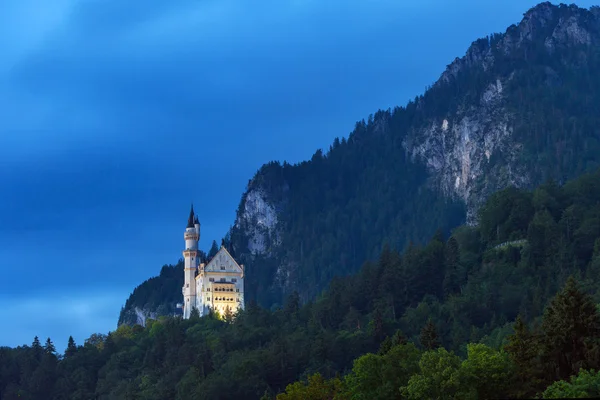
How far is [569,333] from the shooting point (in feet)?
278

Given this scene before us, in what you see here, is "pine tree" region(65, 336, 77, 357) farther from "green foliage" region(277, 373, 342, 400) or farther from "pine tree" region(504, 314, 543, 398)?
"pine tree" region(504, 314, 543, 398)

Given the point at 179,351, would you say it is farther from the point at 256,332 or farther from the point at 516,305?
the point at 516,305

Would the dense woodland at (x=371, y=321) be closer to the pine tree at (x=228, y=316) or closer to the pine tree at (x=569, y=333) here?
the pine tree at (x=228, y=316)

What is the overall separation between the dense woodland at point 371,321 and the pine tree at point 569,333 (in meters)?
25.2

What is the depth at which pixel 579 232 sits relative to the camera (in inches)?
6142

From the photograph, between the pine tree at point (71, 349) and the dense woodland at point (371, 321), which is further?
the pine tree at point (71, 349)

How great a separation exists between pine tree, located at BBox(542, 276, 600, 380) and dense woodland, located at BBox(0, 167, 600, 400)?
25191 millimetres

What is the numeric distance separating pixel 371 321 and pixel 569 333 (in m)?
72.3

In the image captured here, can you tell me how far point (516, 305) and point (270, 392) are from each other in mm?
30259

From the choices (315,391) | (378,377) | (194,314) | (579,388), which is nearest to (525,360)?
(378,377)

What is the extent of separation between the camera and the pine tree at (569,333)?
277ft

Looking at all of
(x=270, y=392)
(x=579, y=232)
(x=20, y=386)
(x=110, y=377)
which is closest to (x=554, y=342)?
(x=270, y=392)

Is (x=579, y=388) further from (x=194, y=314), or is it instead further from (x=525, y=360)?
(x=194, y=314)

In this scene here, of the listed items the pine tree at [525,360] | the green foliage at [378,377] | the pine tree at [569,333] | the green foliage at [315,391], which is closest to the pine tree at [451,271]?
the green foliage at [315,391]
